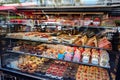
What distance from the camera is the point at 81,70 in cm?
231

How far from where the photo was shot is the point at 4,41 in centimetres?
277

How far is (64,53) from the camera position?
Result: 7.55 ft

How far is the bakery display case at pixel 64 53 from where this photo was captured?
204 centimetres

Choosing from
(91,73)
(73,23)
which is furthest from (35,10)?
(91,73)

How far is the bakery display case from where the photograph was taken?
2.04 m

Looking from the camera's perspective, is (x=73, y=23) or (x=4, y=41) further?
(x=4, y=41)

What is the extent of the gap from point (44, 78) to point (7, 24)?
3.63 feet

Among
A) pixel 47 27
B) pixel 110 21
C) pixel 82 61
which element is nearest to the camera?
Result: pixel 110 21

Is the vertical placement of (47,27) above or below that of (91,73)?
above

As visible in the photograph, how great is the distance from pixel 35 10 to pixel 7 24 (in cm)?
74

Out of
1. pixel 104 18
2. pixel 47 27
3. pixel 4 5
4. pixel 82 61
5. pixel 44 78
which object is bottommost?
pixel 44 78

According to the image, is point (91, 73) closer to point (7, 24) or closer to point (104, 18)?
point (104, 18)

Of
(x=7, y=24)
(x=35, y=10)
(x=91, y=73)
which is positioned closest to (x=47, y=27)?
(x=35, y=10)

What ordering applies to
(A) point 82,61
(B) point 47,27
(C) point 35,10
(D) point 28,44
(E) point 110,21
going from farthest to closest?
(D) point 28,44 → (B) point 47,27 → (C) point 35,10 → (A) point 82,61 → (E) point 110,21
